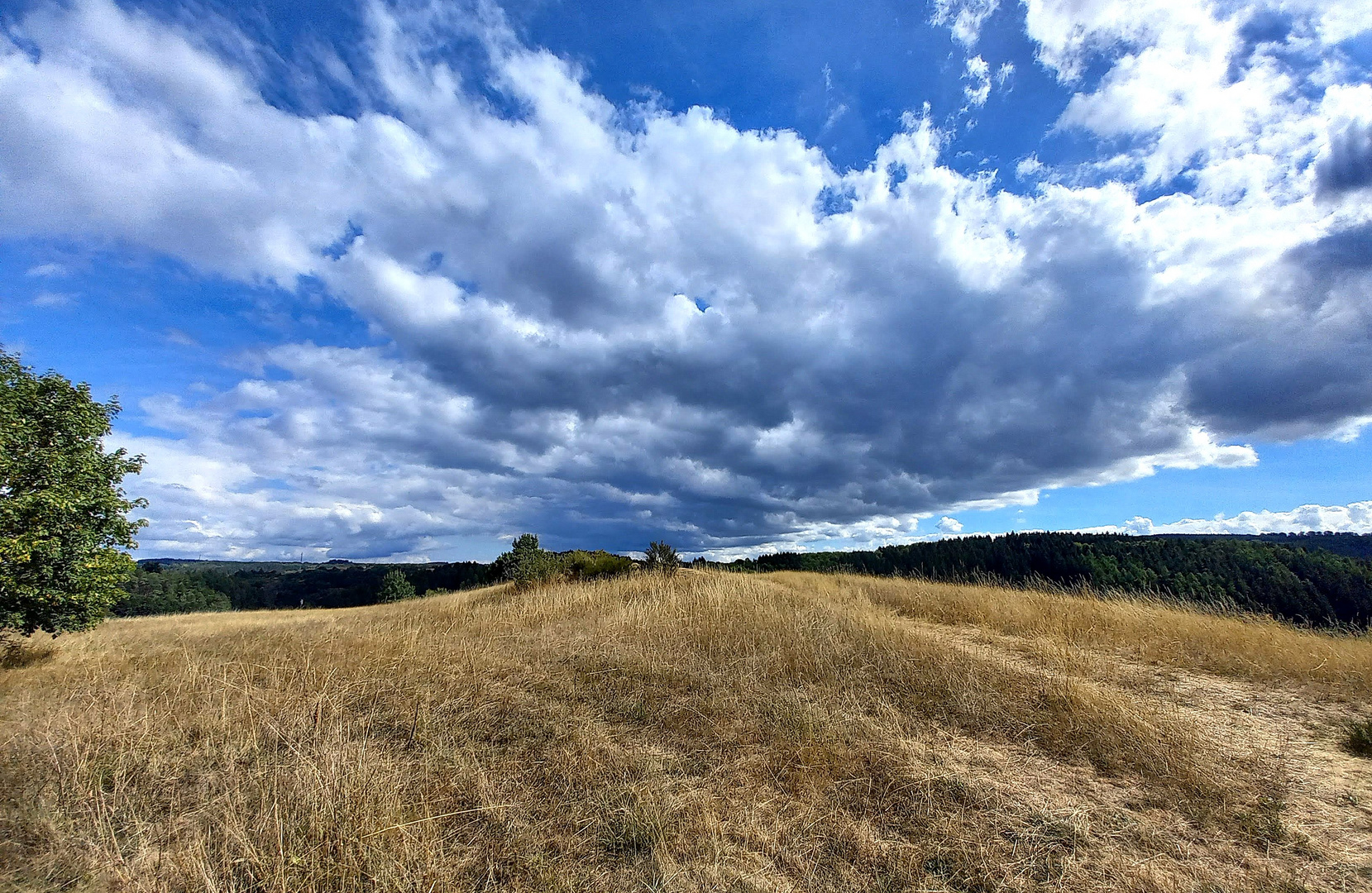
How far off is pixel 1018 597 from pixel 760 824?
1149 cm

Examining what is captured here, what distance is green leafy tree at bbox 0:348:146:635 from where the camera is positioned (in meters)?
9.22

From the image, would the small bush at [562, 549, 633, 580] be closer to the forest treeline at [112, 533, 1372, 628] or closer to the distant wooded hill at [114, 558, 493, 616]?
the forest treeline at [112, 533, 1372, 628]

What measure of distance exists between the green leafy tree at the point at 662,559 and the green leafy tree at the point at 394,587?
29.4 meters

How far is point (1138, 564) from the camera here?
40.8 meters

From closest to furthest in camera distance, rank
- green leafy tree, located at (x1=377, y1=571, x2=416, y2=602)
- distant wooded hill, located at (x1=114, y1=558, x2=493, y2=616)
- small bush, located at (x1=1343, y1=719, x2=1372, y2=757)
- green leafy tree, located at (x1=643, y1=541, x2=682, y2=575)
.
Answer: small bush, located at (x1=1343, y1=719, x2=1372, y2=757) → green leafy tree, located at (x1=643, y1=541, x2=682, y2=575) → green leafy tree, located at (x1=377, y1=571, x2=416, y2=602) → distant wooded hill, located at (x1=114, y1=558, x2=493, y2=616)

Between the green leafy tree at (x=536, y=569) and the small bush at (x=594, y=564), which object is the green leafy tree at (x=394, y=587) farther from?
the small bush at (x=594, y=564)

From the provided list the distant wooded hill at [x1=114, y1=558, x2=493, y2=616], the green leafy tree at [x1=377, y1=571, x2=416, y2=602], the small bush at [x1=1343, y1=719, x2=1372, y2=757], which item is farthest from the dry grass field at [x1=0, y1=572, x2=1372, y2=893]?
the green leafy tree at [x1=377, y1=571, x2=416, y2=602]

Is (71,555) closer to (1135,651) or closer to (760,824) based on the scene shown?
(760,824)

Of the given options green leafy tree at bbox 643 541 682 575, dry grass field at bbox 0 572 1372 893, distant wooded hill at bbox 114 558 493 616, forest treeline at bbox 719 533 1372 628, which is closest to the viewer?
dry grass field at bbox 0 572 1372 893

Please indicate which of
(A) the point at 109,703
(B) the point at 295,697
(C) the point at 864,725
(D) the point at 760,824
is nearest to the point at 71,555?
(A) the point at 109,703

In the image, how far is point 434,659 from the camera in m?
8.16

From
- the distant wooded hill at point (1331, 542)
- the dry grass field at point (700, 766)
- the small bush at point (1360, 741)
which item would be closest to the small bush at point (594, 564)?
the dry grass field at point (700, 766)

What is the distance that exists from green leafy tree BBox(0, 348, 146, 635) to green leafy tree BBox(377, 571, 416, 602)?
32.2 m

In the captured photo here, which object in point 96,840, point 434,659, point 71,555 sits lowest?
point 96,840
